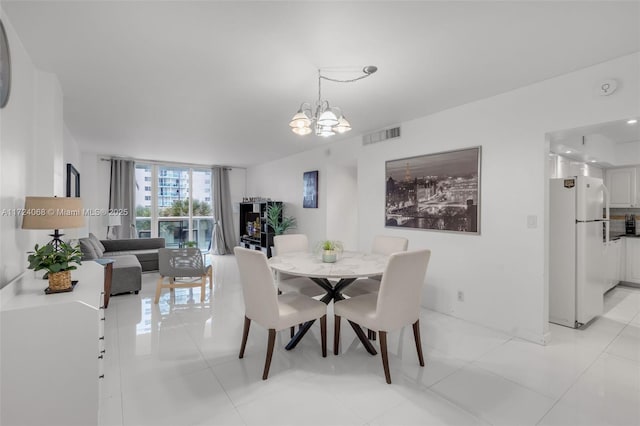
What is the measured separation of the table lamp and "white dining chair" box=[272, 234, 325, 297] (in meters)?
1.76

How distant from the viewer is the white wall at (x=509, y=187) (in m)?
2.52

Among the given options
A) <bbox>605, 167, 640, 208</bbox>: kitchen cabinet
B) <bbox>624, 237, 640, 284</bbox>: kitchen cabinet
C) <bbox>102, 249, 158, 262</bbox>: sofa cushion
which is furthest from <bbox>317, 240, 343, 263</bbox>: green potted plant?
<bbox>605, 167, 640, 208</bbox>: kitchen cabinet

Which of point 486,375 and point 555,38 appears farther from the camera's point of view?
point 486,375

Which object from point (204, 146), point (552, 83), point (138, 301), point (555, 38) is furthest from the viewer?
point (204, 146)

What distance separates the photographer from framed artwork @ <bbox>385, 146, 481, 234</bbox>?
3.28 meters

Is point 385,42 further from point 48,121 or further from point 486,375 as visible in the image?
point 48,121

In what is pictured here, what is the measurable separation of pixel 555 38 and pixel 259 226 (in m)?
6.40

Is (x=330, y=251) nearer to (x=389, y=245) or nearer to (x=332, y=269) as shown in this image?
(x=332, y=269)

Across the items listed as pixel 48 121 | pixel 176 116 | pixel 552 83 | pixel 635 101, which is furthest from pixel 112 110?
pixel 635 101

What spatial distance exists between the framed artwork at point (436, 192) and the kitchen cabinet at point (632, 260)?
11.6ft

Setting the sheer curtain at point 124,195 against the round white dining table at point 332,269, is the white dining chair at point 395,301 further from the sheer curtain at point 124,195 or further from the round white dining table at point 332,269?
the sheer curtain at point 124,195

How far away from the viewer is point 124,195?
22.3ft

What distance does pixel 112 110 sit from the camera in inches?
142

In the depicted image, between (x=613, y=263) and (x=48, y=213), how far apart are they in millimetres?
6533
